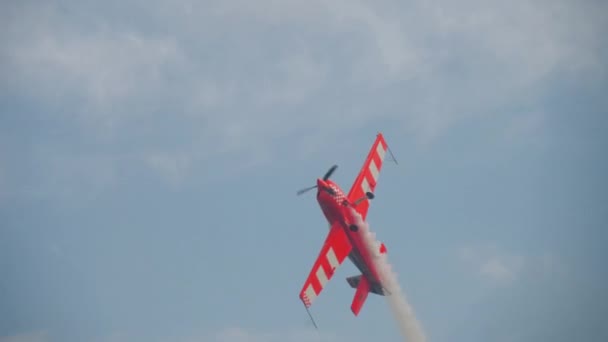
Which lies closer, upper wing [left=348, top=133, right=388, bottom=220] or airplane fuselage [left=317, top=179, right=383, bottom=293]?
airplane fuselage [left=317, top=179, right=383, bottom=293]

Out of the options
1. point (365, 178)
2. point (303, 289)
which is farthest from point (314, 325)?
point (365, 178)

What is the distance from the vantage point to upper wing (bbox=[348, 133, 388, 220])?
48.2 meters

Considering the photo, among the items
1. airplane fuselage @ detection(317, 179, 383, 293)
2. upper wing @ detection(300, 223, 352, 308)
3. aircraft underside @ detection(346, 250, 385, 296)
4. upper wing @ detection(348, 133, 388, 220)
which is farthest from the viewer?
upper wing @ detection(348, 133, 388, 220)

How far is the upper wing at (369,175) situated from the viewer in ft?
158

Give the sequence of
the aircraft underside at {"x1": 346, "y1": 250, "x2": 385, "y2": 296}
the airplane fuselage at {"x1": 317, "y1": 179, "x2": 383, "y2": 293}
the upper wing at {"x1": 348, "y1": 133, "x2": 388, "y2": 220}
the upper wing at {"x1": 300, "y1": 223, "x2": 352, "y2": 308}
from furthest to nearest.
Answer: the upper wing at {"x1": 348, "y1": 133, "x2": 388, "y2": 220} → the aircraft underside at {"x1": 346, "y1": 250, "x2": 385, "y2": 296} → the upper wing at {"x1": 300, "y1": 223, "x2": 352, "y2": 308} → the airplane fuselage at {"x1": 317, "y1": 179, "x2": 383, "y2": 293}

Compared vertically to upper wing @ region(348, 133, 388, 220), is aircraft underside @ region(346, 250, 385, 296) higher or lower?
lower

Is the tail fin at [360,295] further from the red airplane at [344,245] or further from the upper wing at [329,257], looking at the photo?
the upper wing at [329,257]

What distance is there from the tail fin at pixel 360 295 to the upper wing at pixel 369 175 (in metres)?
4.07

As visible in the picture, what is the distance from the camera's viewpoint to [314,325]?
42.7 meters

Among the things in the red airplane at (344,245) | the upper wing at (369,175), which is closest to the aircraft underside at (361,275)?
the red airplane at (344,245)

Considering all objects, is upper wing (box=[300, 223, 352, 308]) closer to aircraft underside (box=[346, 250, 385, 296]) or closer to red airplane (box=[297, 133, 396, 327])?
red airplane (box=[297, 133, 396, 327])

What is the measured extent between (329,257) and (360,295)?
11.4ft

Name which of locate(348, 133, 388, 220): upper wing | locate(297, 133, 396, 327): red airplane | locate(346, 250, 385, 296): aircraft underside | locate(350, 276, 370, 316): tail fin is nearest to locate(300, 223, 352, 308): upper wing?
locate(297, 133, 396, 327): red airplane

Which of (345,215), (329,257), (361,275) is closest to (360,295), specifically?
(361,275)
